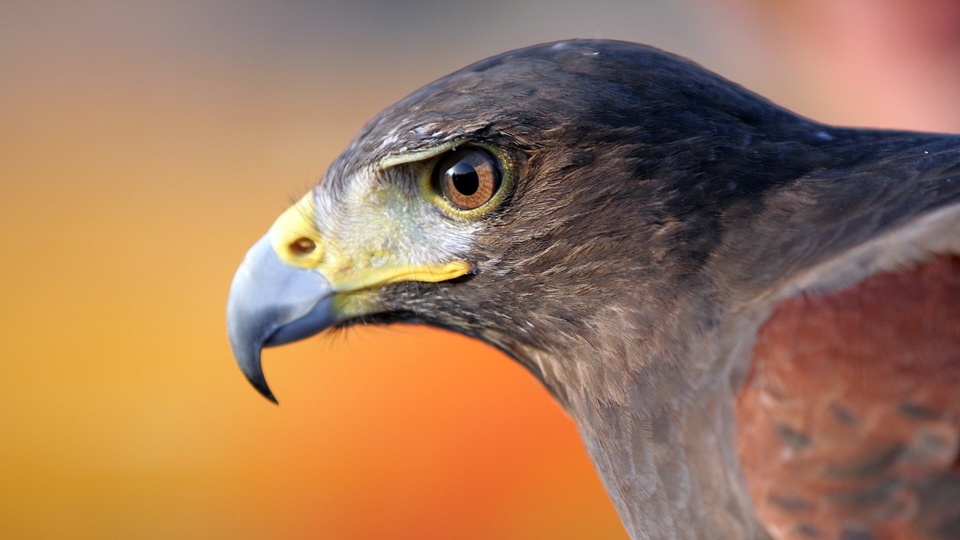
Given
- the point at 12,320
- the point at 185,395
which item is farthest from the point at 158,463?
the point at 12,320

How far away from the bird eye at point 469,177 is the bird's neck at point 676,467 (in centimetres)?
39

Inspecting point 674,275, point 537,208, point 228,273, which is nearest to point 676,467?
point 674,275

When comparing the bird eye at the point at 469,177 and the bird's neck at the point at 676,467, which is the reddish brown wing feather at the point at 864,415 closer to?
the bird's neck at the point at 676,467

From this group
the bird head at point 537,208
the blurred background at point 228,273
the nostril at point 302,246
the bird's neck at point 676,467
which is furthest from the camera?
the blurred background at point 228,273

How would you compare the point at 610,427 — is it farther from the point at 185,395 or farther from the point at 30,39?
the point at 30,39

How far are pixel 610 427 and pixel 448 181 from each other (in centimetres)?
47

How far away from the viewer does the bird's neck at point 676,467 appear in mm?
1267

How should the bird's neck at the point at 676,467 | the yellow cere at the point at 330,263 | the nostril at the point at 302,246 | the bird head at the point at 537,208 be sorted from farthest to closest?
the nostril at the point at 302,246 → the yellow cere at the point at 330,263 → the bird head at the point at 537,208 → the bird's neck at the point at 676,467

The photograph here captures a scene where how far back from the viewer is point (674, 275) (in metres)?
1.40

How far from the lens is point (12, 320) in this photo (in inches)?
211

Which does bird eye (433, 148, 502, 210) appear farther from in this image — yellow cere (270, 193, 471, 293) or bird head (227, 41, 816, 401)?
yellow cere (270, 193, 471, 293)

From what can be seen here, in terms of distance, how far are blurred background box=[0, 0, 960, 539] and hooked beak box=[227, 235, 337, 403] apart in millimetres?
2343

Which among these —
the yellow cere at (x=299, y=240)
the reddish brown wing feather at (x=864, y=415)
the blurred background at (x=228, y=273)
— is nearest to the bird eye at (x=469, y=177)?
the yellow cere at (x=299, y=240)

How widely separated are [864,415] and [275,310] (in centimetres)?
95
